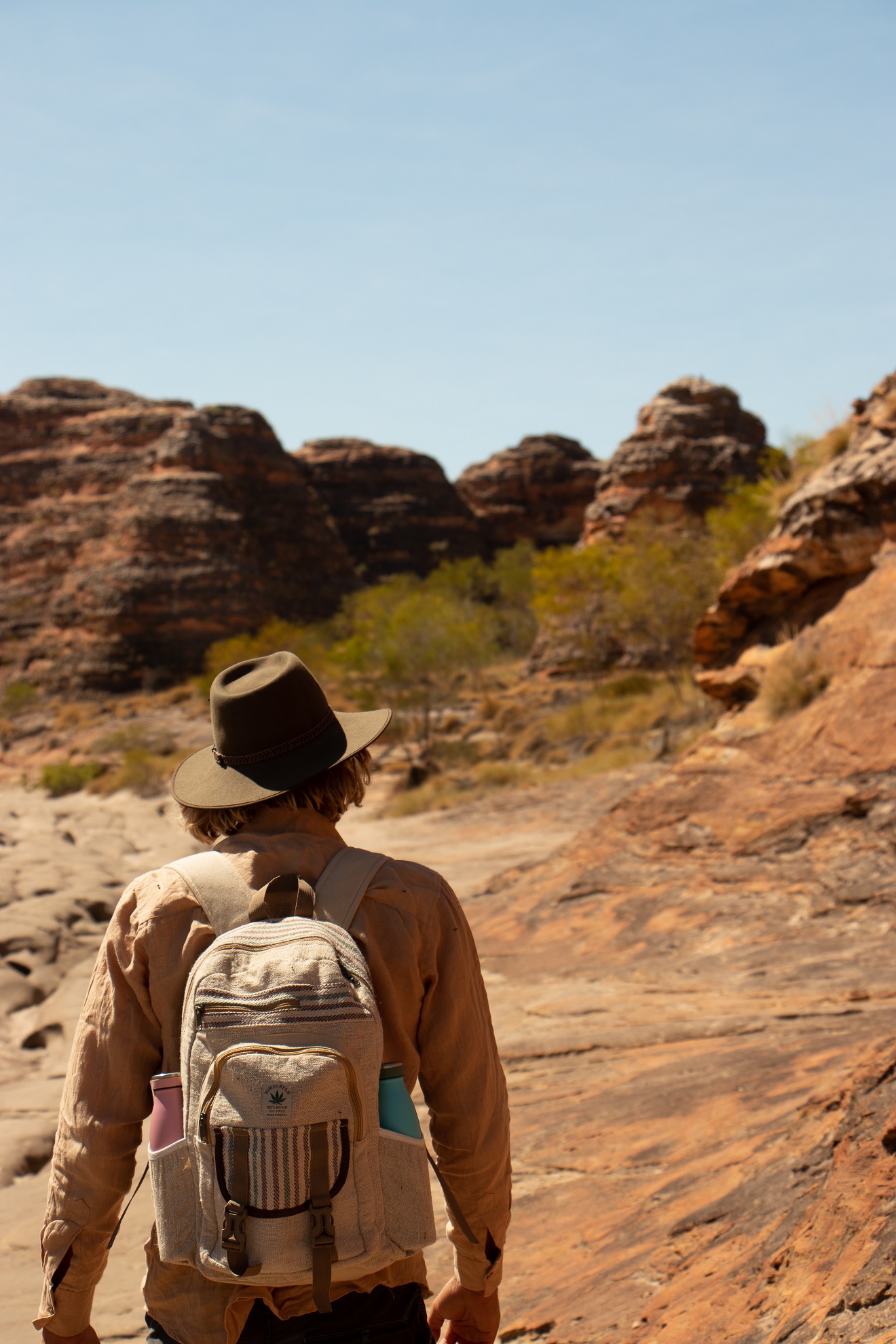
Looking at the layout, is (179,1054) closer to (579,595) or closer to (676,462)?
(579,595)

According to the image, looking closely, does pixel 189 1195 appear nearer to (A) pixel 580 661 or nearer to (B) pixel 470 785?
(B) pixel 470 785

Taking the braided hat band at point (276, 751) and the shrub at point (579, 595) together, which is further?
the shrub at point (579, 595)

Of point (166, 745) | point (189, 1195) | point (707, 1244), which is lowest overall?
point (166, 745)

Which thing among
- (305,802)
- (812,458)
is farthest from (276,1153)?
(812,458)

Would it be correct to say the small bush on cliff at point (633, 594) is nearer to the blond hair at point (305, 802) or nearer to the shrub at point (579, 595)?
the shrub at point (579, 595)

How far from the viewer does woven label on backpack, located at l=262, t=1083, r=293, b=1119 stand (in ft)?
5.04

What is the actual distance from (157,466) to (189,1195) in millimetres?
59200

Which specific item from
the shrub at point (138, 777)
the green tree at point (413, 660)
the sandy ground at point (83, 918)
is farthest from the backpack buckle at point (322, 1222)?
the shrub at point (138, 777)

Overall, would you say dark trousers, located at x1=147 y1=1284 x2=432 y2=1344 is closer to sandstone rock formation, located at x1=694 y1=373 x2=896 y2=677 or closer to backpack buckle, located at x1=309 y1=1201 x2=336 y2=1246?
backpack buckle, located at x1=309 y1=1201 x2=336 y2=1246

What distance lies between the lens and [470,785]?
2116cm

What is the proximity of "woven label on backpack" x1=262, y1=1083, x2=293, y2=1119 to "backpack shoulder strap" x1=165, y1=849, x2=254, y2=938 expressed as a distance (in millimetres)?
302

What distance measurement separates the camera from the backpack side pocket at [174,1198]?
5.38 ft

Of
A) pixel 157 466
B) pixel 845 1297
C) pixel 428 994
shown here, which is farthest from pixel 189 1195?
pixel 157 466

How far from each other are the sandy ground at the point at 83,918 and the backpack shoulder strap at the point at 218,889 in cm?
135
